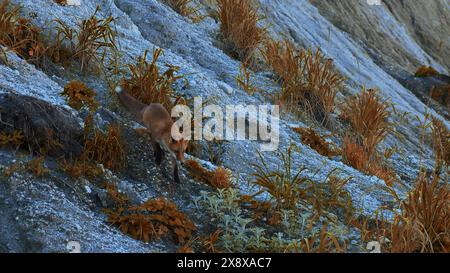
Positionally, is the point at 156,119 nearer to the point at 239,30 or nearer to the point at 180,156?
the point at 180,156

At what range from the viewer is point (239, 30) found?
34.7ft

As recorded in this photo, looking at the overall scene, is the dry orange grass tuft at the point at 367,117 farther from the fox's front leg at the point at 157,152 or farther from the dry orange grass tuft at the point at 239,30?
the fox's front leg at the point at 157,152

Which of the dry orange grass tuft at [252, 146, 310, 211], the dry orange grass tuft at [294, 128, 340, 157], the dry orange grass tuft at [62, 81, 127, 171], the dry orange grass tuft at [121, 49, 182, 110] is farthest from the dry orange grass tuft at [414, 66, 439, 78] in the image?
the dry orange grass tuft at [62, 81, 127, 171]

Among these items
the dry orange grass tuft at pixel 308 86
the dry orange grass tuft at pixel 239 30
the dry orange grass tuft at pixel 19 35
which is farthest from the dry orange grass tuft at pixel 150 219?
the dry orange grass tuft at pixel 239 30

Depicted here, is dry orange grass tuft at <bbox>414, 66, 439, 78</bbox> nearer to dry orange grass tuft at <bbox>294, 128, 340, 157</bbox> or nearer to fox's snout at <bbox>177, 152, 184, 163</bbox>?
dry orange grass tuft at <bbox>294, 128, 340, 157</bbox>

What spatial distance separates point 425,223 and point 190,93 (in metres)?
3.24

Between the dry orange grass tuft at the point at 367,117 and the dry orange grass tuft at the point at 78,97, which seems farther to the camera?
the dry orange grass tuft at the point at 367,117

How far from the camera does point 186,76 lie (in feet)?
28.7

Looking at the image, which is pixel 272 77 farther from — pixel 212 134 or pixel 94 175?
pixel 94 175

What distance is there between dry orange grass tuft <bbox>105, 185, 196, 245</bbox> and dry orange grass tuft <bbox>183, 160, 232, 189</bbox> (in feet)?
2.45

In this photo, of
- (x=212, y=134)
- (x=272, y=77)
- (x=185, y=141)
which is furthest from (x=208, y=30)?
(x=185, y=141)

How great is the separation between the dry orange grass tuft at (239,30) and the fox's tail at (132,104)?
371cm
